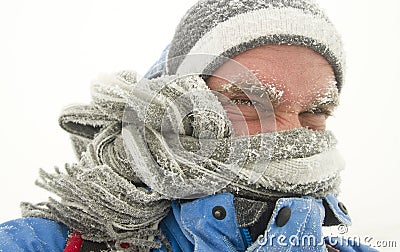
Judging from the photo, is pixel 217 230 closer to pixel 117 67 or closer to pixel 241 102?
pixel 241 102

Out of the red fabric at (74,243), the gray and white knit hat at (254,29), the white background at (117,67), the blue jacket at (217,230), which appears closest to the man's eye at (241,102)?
the gray and white knit hat at (254,29)

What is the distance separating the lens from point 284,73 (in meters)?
1.26

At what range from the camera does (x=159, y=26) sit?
24.5 ft

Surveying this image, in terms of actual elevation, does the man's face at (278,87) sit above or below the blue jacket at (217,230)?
above

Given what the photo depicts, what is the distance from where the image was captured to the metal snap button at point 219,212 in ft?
3.71

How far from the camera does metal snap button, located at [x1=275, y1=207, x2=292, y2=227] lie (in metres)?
1.09

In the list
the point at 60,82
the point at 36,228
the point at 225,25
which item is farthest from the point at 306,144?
the point at 60,82

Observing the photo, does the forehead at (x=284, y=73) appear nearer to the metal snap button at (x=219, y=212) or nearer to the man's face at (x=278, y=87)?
the man's face at (x=278, y=87)

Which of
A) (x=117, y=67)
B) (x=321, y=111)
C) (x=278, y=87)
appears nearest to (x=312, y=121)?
(x=321, y=111)

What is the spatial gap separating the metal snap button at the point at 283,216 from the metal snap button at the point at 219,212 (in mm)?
134

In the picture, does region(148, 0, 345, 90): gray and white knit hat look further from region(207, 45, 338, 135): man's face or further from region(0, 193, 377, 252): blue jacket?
region(0, 193, 377, 252): blue jacket

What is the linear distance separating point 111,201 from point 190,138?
27cm

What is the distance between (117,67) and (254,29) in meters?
1.89

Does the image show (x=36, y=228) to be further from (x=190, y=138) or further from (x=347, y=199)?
(x=347, y=199)
